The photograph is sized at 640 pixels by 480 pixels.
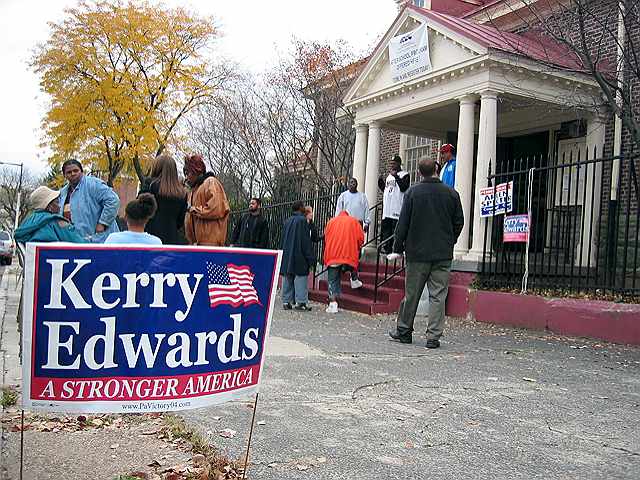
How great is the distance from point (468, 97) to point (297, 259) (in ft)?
13.1

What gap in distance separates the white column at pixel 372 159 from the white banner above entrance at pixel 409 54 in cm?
135

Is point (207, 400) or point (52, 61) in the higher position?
point (52, 61)

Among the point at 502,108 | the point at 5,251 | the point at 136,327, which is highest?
the point at 502,108

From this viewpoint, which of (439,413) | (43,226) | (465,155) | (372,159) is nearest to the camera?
(439,413)

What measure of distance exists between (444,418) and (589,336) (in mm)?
4479

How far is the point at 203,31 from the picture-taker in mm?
23000

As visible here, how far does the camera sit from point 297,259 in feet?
34.4

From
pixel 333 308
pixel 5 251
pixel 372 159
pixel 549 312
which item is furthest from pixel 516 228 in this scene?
pixel 5 251

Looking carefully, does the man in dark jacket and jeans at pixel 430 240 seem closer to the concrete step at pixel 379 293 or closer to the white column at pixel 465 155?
the concrete step at pixel 379 293

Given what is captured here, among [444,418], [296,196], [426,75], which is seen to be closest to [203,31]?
[296,196]

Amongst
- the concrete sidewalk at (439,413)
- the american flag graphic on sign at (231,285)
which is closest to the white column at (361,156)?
the concrete sidewalk at (439,413)

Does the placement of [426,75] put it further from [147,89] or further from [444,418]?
[147,89]

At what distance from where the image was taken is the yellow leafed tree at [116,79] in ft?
69.2

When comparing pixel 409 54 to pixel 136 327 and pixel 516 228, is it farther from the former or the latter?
pixel 136 327
